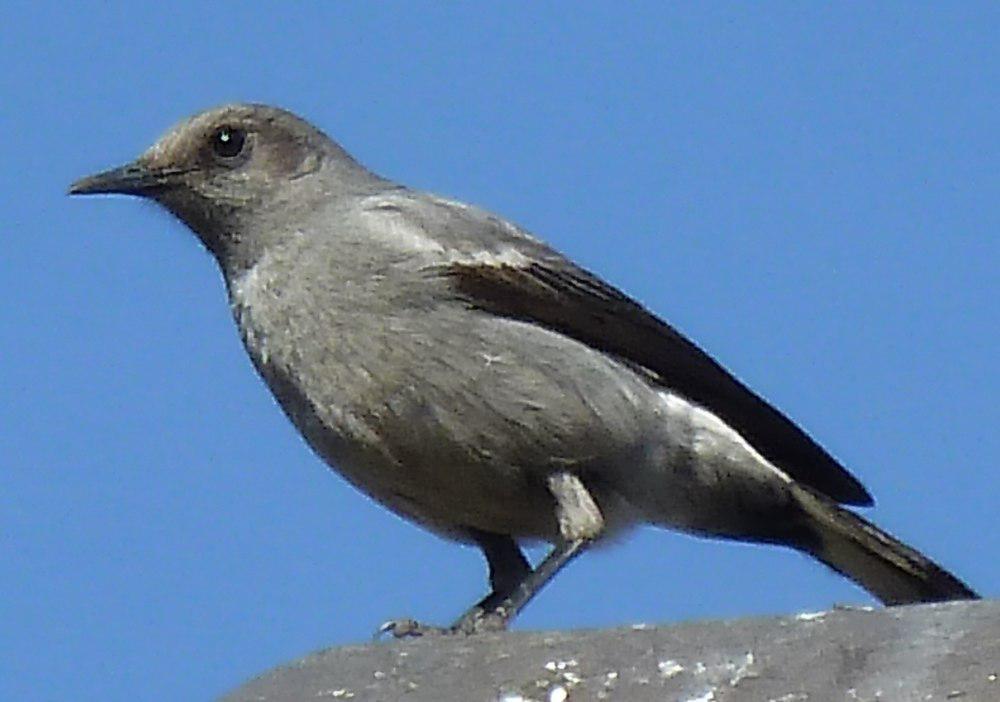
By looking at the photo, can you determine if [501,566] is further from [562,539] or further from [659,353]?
[659,353]

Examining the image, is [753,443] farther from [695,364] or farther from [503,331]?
[503,331]

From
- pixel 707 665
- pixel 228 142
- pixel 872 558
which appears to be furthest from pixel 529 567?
pixel 707 665

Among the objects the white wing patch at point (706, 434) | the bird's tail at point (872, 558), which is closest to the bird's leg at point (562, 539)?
the white wing patch at point (706, 434)

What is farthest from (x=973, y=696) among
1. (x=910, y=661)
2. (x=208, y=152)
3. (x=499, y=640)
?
(x=208, y=152)

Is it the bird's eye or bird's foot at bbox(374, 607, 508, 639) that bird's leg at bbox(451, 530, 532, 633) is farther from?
the bird's eye

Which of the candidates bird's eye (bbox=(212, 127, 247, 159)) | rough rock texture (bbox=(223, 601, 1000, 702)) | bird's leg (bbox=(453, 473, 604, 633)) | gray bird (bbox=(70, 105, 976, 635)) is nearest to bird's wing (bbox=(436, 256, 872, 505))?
gray bird (bbox=(70, 105, 976, 635))

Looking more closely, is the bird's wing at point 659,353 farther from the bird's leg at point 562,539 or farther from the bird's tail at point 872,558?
the bird's leg at point 562,539
